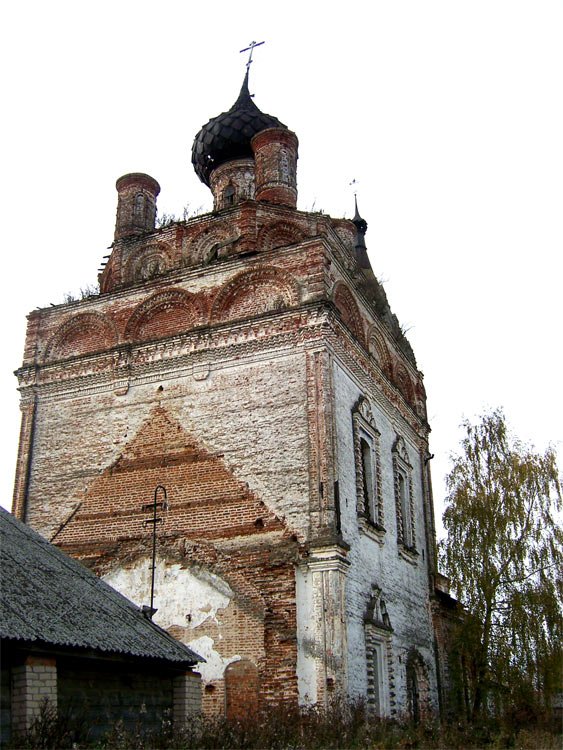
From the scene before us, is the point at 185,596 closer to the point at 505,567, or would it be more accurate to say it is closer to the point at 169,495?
the point at 169,495

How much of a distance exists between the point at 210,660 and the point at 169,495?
2536mm

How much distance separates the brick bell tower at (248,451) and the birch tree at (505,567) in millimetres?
898

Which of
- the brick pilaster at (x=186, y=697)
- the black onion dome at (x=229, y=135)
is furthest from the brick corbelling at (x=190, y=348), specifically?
the black onion dome at (x=229, y=135)

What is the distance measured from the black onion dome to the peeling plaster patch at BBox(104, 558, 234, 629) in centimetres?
903

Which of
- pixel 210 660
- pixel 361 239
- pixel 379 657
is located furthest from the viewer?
pixel 361 239

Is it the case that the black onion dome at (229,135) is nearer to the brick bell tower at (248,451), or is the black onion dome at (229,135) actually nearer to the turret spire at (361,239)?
the brick bell tower at (248,451)

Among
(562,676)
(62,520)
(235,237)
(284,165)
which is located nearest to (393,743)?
(562,676)

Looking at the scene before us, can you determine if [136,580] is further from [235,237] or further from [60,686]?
[235,237]

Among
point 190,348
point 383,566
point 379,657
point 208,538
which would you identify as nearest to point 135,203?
point 190,348

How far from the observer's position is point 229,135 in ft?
55.2

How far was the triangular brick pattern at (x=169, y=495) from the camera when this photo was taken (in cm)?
1157

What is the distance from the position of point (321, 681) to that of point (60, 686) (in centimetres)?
393

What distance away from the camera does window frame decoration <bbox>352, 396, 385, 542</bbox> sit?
12305 mm

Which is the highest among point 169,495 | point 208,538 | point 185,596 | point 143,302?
point 143,302
